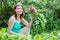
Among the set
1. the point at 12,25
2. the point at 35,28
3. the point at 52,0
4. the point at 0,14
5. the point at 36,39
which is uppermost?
the point at 52,0

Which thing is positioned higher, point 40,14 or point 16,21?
point 40,14

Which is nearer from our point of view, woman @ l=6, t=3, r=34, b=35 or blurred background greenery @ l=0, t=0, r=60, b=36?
woman @ l=6, t=3, r=34, b=35

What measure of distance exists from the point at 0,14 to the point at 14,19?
112 inches

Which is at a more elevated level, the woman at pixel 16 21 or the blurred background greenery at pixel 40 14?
the blurred background greenery at pixel 40 14

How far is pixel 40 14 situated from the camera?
9148mm

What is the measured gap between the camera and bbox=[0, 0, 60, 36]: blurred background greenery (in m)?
9.04

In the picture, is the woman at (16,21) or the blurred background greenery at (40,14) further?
the blurred background greenery at (40,14)

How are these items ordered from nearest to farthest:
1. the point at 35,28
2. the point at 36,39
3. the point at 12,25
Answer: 1. the point at 36,39
2. the point at 12,25
3. the point at 35,28

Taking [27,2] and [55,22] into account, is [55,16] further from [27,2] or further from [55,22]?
[27,2]

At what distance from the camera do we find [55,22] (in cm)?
984

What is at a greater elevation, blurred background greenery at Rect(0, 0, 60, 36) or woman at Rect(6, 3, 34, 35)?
blurred background greenery at Rect(0, 0, 60, 36)

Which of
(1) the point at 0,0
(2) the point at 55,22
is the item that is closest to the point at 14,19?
(1) the point at 0,0

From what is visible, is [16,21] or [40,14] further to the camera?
[40,14]

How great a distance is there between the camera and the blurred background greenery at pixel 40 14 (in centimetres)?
904
